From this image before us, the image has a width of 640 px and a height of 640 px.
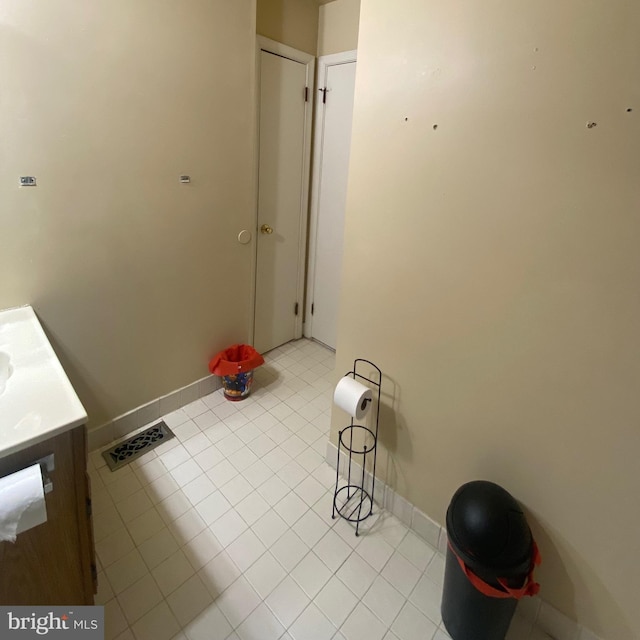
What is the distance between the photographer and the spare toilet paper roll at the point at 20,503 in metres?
0.79

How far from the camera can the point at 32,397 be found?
101 cm

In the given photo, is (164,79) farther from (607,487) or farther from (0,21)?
(607,487)

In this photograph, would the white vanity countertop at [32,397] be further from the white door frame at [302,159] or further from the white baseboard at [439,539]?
the white door frame at [302,159]

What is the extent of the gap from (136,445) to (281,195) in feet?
Answer: 5.99

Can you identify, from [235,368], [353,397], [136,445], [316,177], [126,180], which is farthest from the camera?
[316,177]

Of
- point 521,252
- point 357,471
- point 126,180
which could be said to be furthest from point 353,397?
point 126,180

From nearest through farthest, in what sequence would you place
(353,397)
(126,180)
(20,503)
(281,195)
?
(20,503) → (353,397) → (126,180) → (281,195)

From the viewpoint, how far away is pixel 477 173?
1129mm

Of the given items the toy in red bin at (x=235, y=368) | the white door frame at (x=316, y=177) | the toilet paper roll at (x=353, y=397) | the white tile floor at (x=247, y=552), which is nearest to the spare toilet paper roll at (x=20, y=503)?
the white tile floor at (x=247, y=552)

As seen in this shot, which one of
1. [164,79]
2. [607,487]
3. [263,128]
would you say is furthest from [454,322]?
[263,128]

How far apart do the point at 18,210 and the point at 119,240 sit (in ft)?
1.27

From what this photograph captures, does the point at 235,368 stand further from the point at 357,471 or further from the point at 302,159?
the point at 302,159

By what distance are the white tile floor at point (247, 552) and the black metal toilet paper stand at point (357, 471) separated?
2.3 inches

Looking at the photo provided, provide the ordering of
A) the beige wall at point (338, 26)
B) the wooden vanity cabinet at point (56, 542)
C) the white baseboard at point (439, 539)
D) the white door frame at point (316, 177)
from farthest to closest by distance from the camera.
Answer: the white door frame at point (316, 177) < the beige wall at point (338, 26) < the white baseboard at point (439, 539) < the wooden vanity cabinet at point (56, 542)
